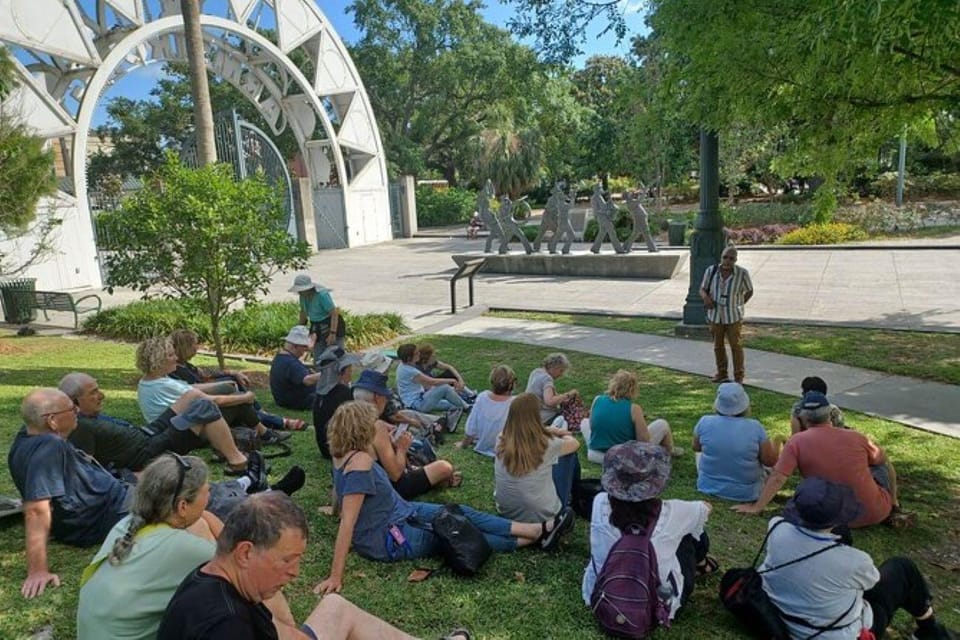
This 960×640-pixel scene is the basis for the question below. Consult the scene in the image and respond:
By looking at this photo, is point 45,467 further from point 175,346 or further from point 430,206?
point 430,206

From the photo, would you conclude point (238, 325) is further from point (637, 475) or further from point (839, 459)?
point (839, 459)

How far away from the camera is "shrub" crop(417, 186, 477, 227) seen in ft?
123

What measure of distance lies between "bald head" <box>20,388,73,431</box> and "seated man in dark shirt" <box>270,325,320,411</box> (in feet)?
11.3

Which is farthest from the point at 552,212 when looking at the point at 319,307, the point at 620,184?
the point at 620,184

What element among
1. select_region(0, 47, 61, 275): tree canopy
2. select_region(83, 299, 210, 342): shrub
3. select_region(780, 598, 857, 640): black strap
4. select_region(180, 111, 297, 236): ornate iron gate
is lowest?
select_region(780, 598, 857, 640): black strap

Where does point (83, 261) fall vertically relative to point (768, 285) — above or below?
above

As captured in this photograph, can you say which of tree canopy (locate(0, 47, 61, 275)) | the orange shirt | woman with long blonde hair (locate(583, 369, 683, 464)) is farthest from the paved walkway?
tree canopy (locate(0, 47, 61, 275))

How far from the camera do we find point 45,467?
3.65 metres

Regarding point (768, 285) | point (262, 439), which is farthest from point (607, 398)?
point (768, 285)

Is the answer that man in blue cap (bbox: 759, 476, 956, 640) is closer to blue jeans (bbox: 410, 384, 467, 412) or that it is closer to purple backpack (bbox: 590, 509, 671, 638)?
purple backpack (bbox: 590, 509, 671, 638)

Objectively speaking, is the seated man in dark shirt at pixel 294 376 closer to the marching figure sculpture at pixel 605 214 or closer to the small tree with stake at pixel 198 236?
the small tree with stake at pixel 198 236

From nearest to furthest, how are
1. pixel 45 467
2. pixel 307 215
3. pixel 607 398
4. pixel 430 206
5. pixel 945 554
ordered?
pixel 45 467 → pixel 945 554 → pixel 607 398 → pixel 307 215 → pixel 430 206

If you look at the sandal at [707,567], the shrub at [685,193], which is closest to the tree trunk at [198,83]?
the sandal at [707,567]

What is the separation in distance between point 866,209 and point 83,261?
84.0ft
